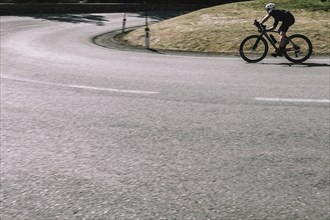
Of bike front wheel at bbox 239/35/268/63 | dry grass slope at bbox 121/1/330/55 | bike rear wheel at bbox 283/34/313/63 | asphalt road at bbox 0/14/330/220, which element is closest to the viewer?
asphalt road at bbox 0/14/330/220

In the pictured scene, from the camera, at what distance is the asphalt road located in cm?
387

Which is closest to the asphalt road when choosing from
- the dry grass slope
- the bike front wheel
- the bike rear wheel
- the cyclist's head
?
the bike rear wheel

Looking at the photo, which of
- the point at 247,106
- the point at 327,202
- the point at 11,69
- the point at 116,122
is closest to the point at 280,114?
the point at 247,106

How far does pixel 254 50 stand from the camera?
39.3 feet

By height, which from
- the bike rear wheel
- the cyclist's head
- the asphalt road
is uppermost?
the cyclist's head

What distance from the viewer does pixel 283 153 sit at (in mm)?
5023

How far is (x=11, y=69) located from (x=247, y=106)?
633cm

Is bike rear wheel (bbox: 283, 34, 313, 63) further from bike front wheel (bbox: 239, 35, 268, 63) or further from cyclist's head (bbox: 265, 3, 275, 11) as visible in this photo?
cyclist's head (bbox: 265, 3, 275, 11)

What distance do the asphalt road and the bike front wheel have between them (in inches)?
51.7

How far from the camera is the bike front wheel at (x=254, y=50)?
39.1 ft

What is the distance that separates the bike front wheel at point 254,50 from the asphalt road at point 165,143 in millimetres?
1314

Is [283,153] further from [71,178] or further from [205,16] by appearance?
[205,16]

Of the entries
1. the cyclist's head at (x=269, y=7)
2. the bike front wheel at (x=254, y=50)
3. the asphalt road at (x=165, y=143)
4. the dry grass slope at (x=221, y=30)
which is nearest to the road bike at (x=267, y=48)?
the bike front wheel at (x=254, y=50)

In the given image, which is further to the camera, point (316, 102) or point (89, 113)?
point (316, 102)
